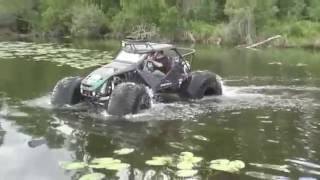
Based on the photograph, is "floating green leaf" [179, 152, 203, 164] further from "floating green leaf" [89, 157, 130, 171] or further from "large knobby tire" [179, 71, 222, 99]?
"large knobby tire" [179, 71, 222, 99]

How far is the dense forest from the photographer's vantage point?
3997cm

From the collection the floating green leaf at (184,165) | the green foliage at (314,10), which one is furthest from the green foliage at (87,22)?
the floating green leaf at (184,165)

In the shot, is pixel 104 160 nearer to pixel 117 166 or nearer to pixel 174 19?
pixel 117 166

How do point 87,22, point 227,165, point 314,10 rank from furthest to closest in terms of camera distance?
point 87,22 < point 314,10 < point 227,165

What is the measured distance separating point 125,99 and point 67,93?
1.80 m

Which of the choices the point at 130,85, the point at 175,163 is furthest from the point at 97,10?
the point at 175,163

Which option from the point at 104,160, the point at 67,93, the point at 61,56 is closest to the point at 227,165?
the point at 104,160

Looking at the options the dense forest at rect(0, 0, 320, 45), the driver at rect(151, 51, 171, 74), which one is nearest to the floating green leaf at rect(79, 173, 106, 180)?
the driver at rect(151, 51, 171, 74)

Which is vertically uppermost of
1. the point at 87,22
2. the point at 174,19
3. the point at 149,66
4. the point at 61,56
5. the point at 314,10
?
the point at 314,10

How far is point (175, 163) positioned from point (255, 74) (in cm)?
1251

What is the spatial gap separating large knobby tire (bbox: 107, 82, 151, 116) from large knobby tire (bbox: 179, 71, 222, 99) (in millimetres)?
2344

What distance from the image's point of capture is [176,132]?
11.3 m

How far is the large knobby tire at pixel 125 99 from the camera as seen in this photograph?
40.8 feet

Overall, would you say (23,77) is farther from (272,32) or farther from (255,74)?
(272,32)
